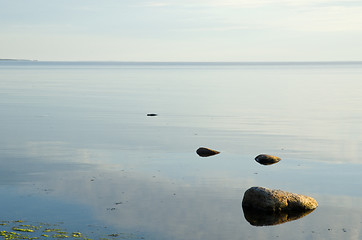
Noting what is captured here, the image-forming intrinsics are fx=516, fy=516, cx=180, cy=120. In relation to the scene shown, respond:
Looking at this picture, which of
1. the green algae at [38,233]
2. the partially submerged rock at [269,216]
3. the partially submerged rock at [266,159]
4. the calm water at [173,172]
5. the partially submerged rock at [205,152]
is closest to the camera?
the green algae at [38,233]

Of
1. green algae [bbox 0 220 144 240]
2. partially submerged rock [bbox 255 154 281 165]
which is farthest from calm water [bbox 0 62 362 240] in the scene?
partially submerged rock [bbox 255 154 281 165]

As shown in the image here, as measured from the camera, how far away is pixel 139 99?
65812 millimetres

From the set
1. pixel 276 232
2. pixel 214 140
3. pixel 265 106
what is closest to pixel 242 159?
pixel 214 140

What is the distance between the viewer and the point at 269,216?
17688 mm

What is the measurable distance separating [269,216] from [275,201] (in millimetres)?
651

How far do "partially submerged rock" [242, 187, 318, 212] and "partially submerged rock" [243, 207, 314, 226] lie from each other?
0.54 feet

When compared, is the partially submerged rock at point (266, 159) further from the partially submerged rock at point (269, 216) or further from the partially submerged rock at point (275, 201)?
the partially submerged rock at point (269, 216)

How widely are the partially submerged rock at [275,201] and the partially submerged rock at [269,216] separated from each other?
165 mm

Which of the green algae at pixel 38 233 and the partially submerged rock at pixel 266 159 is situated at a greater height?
the partially submerged rock at pixel 266 159

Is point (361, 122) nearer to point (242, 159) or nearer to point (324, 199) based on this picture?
point (242, 159)

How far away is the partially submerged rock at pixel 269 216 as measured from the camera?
1708cm

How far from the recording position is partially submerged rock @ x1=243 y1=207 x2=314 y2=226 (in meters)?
17.1

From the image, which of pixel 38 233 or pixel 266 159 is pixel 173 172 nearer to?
pixel 266 159

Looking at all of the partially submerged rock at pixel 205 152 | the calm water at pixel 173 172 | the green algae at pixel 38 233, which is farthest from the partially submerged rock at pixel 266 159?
the green algae at pixel 38 233
